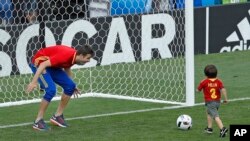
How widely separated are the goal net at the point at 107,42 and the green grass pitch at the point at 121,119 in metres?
0.48

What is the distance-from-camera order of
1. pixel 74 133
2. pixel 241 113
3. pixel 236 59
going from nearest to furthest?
pixel 74 133 < pixel 241 113 < pixel 236 59

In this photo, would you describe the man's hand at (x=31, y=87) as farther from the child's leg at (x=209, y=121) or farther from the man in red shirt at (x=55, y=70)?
the child's leg at (x=209, y=121)

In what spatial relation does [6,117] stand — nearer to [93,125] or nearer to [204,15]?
[93,125]

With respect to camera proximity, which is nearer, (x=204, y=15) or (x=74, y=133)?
(x=74, y=133)

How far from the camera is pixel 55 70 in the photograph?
13.3 metres

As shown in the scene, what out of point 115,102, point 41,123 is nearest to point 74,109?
point 115,102

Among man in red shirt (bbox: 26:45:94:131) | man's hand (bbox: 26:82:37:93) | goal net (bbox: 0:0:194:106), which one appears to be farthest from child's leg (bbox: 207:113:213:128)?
goal net (bbox: 0:0:194:106)

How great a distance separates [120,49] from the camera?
18250mm

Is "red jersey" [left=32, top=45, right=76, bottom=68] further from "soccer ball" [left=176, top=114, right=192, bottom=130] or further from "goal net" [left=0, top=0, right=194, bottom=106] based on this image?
"goal net" [left=0, top=0, right=194, bottom=106]

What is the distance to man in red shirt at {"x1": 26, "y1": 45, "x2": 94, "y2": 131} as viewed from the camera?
12.8 m

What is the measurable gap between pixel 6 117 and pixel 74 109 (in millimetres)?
1171

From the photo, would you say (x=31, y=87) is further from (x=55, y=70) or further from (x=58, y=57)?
(x=55, y=70)

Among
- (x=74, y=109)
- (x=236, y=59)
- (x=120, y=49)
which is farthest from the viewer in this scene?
(x=236, y=59)

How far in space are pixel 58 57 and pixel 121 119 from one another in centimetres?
148
